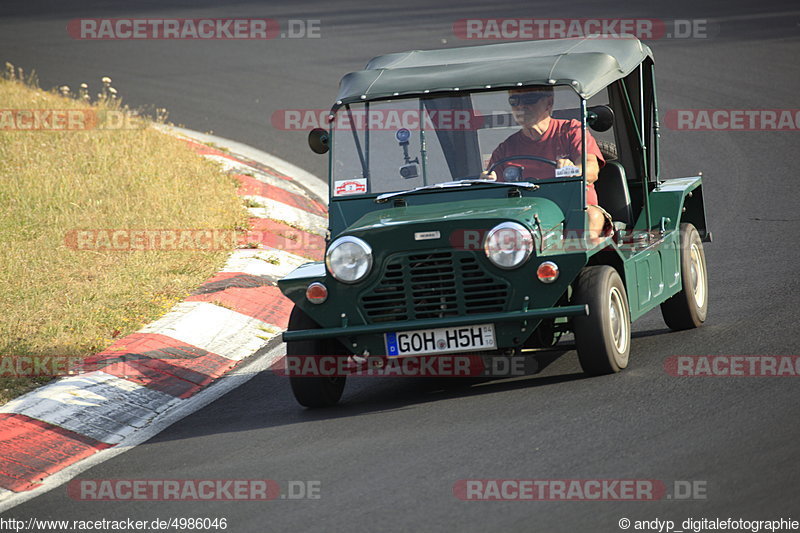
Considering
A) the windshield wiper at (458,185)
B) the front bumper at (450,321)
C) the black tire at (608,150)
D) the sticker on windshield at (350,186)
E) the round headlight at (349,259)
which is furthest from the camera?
the black tire at (608,150)

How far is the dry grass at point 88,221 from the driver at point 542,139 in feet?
11.1

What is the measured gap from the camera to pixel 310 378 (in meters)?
7.18

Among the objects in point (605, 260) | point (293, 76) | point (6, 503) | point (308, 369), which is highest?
point (293, 76)

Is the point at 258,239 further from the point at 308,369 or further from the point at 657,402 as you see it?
the point at 657,402

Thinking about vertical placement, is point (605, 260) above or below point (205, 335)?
above

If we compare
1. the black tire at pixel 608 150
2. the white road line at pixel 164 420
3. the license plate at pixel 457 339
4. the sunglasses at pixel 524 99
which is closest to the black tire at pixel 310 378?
the license plate at pixel 457 339

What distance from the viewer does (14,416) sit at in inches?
284

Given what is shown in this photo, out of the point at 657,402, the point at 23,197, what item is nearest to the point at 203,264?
the point at 23,197

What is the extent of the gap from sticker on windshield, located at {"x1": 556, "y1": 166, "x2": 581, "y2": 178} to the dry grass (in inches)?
140

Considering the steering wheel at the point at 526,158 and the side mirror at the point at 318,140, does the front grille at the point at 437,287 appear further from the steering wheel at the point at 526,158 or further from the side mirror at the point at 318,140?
the side mirror at the point at 318,140

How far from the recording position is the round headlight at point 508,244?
22.2 feet

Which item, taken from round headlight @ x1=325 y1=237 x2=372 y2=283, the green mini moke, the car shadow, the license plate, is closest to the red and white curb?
the car shadow

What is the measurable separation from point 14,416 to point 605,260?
3.72m

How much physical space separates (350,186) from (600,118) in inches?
65.8
